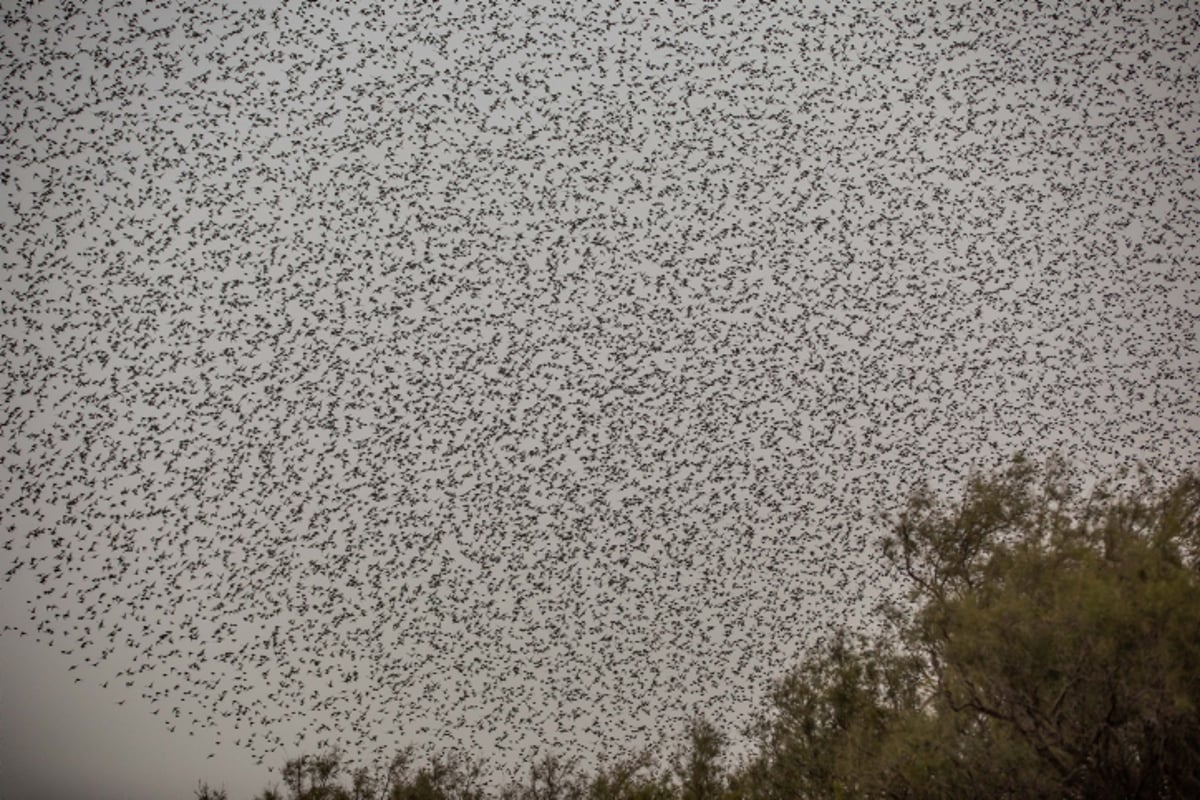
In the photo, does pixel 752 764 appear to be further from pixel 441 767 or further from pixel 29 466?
pixel 29 466

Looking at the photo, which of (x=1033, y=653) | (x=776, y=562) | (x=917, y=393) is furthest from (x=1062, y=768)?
(x=917, y=393)

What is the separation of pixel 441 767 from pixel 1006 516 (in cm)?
3662

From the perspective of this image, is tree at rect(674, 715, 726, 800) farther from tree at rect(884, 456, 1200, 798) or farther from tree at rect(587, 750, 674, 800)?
tree at rect(884, 456, 1200, 798)

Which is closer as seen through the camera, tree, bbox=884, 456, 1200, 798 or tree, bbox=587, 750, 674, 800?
tree, bbox=884, 456, 1200, 798

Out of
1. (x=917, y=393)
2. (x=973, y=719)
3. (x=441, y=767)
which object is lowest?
(x=973, y=719)

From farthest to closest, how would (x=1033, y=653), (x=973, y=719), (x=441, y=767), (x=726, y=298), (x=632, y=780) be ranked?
(x=441, y=767)
(x=632, y=780)
(x=726, y=298)
(x=973, y=719)
(x=1033, y=653)

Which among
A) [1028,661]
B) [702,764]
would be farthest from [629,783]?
[1028,661]

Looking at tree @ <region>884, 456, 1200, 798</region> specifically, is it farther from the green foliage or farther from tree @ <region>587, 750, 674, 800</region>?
tree @ <region>587, 750, 674, 800</region>

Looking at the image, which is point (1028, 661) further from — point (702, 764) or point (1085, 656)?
point (702, 764)

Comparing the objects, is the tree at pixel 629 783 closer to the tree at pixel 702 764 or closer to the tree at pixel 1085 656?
the tree at pixel 702 764

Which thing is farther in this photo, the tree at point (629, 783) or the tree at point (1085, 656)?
the tree at point (629, 783)

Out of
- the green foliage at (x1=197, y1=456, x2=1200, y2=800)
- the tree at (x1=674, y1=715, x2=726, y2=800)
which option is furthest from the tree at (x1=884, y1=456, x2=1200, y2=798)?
the tree at (x1=674, y1=715, x2=726, y2=800)

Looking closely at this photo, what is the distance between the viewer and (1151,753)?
17750 mm

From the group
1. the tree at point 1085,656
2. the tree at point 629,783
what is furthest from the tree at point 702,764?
the tree at point 1085,656
